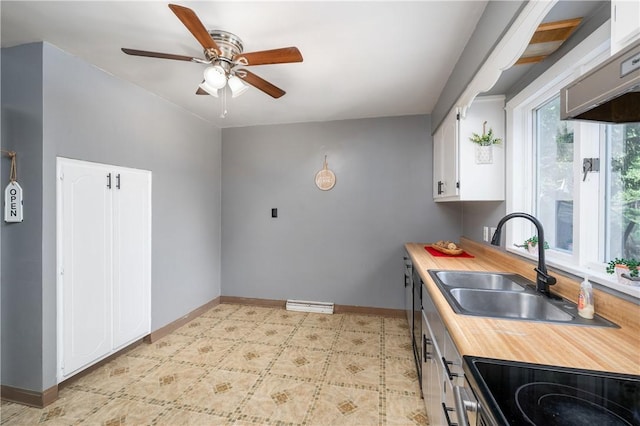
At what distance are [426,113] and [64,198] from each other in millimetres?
3590

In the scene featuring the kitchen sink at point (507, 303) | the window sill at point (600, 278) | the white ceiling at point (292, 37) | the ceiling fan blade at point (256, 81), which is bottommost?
the kitchen sink at point (507, 303)

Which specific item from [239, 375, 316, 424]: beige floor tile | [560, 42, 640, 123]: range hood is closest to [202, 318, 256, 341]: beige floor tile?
[239, 375, 316, 424]: beige floor tile

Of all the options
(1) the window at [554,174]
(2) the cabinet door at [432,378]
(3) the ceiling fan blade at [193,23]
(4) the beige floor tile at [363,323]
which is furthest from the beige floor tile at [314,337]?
(3) the ceiling fan blade at [193,23]

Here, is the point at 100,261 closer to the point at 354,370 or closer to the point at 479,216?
the point at 354,370

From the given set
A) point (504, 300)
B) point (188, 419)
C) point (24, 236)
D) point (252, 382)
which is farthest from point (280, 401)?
point (24, 236)

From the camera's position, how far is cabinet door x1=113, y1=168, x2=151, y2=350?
229cm

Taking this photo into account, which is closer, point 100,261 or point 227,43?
point 227,43

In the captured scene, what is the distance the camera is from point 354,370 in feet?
7.19

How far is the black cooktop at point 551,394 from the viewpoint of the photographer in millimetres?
576

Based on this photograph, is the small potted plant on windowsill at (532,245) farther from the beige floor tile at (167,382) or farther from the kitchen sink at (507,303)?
the beige floor tile at (167,382)

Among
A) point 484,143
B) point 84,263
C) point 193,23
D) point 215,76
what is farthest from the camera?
point 484,143

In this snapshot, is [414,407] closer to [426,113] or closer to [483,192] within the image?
[483,192]

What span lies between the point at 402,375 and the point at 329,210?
1.98 m

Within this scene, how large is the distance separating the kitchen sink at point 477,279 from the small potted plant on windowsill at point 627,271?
1.96 ft
